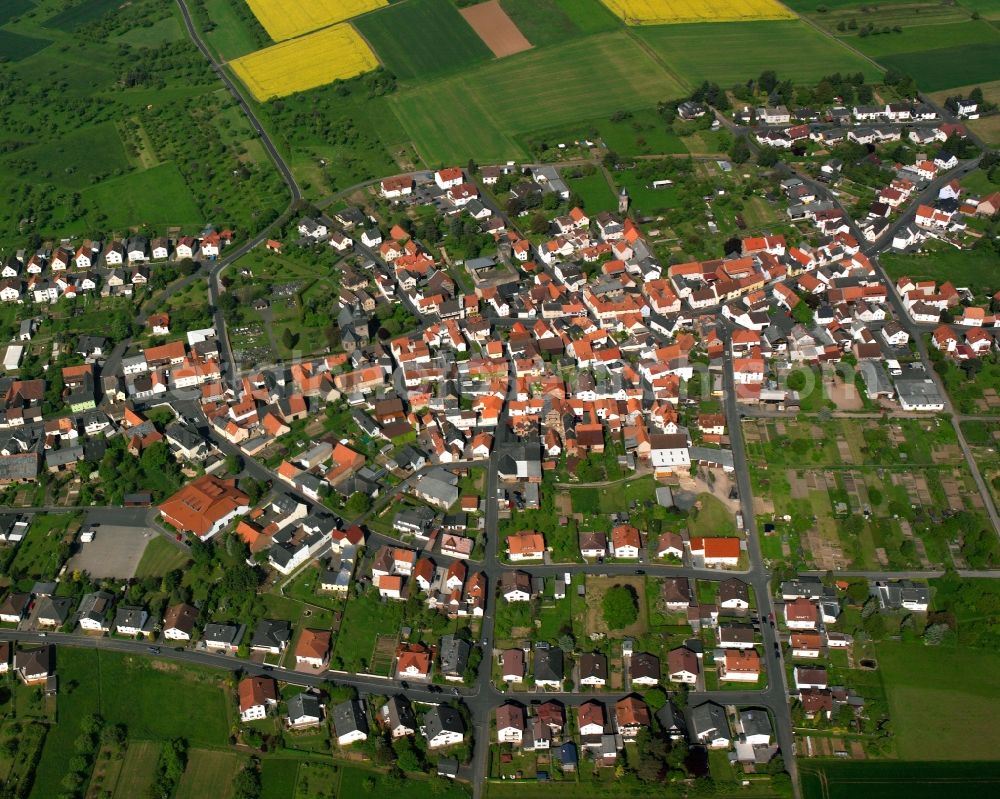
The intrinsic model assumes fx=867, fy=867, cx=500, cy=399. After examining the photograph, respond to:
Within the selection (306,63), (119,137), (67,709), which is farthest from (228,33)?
(67,709)

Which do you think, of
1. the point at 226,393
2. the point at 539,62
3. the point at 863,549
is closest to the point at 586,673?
the point at 863,549

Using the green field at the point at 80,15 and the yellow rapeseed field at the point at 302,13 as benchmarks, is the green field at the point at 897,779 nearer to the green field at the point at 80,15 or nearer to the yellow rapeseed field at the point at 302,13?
the yellow rapeseed field at the point at 302,13

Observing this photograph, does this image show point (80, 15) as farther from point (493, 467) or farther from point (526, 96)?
point (493, 467)

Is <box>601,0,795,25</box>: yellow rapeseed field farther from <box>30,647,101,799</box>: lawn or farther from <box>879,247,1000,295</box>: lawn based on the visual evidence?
<box>30,647,101,799</box>: lawn

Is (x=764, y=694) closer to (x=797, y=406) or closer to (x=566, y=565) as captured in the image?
(x=566, y=565)

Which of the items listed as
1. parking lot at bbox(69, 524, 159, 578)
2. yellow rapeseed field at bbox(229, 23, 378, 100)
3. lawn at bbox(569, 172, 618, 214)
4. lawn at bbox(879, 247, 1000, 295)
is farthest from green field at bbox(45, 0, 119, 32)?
lawn at bbox(879, 247, 1000, 295)

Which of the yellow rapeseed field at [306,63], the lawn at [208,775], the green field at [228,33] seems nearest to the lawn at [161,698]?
the lawn at [208,775]
